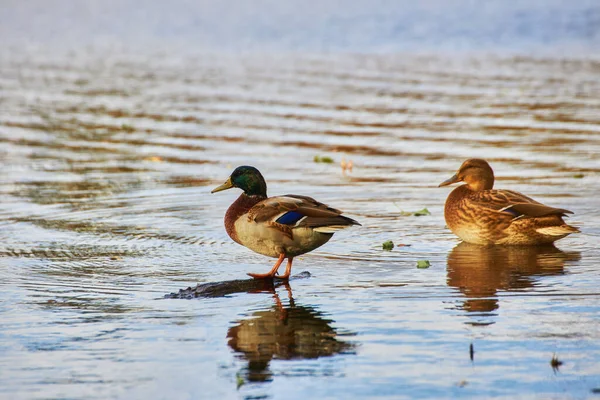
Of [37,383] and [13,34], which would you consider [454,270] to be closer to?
[37,383]

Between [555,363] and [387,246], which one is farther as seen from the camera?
[387,246]

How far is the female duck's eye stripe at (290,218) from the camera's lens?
852 centimetres

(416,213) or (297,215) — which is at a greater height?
(297,215)

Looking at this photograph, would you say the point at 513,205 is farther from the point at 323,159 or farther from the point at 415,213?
the point at 323,159

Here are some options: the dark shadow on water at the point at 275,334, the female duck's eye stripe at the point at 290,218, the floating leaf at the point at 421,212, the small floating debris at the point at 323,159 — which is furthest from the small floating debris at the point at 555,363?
the small floating debris at the point at 323,159

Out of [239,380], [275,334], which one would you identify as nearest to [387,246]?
[275,334]

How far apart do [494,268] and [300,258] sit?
159 cm

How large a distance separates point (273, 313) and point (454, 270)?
6.16ft

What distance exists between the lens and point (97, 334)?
7.10 meters

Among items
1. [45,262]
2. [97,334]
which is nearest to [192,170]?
[45,262]

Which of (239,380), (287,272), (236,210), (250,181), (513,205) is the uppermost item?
(250,181)

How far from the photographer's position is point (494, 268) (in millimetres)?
9055

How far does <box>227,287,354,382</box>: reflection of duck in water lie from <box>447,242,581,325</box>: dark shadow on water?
3.47ft

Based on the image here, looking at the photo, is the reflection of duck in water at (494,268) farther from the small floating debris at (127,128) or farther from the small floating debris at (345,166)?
the small floating debris at (127,128)
